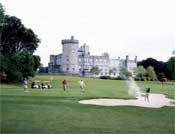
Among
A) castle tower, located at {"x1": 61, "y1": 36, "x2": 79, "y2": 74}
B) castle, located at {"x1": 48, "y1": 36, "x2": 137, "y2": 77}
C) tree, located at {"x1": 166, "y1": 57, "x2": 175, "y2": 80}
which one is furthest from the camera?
castle, located at {"x1": 48, "y1": 36, "x2": 137, "y2": 77}

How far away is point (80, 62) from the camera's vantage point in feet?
515

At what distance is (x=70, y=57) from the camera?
13562cm

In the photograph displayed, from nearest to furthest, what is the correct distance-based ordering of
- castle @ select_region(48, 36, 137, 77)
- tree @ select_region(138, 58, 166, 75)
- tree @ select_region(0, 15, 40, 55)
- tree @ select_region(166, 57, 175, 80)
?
tree @ select_region(0, 15, 40, 55)
tree @ select_region(166, 57, 175, 80)
tree @ select_region(138, 58, 166, 75)
castle @ select_region(48, 36, 137, 77)

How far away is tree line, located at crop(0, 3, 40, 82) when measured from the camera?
5606 centimetres

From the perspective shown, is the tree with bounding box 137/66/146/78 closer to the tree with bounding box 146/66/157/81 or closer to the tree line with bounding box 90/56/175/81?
the tree line with bounding box 90/56/175/81

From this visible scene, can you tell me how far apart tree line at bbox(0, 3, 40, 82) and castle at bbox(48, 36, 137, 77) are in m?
38.3

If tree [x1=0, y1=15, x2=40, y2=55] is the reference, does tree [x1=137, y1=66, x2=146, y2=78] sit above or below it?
below

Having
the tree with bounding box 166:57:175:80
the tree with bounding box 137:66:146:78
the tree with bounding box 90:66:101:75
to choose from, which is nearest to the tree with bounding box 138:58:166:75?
the tree with bounding box 137:66:146:78

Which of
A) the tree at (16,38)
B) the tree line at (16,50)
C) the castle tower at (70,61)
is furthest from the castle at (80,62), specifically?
the tree line at (16,50)

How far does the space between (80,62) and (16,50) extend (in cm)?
8909

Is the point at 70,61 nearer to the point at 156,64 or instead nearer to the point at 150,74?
the point at 156,64

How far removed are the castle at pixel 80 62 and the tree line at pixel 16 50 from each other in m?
38.3

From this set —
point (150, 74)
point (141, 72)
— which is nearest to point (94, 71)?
point (141, 72)

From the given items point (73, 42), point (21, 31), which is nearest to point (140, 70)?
point (73, 42)
